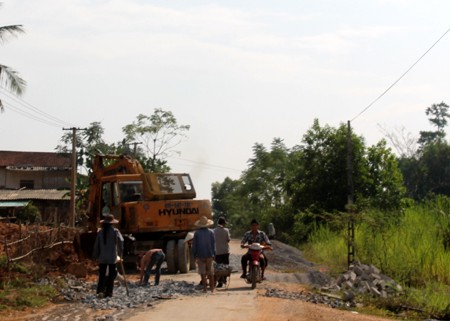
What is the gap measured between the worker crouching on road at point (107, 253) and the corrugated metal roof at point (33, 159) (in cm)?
5196

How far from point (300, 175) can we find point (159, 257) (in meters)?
28.1

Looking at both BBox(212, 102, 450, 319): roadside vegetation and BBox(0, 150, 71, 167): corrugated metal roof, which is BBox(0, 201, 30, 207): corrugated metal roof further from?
BBox(212, 102, 450, 319): roadside vegetation

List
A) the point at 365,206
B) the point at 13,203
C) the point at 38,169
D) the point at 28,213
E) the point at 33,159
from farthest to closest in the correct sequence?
the point at 33,159
the point at 38,169
the point at 13,203
the point at 28,213
the point at 365,206

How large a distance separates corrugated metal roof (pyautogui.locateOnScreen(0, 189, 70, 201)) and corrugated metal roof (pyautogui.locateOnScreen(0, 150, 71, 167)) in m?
8.29

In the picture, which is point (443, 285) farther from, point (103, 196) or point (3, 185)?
point (3, 185)

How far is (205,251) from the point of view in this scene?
18.5m

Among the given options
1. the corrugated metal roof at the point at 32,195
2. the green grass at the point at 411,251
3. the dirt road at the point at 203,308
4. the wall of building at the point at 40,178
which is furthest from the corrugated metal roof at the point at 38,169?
the dirt road at the point at 203,308

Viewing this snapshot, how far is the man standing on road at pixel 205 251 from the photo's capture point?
60.5 feet

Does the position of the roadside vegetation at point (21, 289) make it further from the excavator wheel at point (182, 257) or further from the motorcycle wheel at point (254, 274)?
the excavator wheel at point (182, 257)

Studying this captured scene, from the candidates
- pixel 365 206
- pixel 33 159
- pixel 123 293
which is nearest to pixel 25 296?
pixel 123 293

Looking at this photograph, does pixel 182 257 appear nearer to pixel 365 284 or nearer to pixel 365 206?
pixel 365 284

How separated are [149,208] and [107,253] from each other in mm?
7661

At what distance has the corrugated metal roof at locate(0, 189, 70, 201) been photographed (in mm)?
58062

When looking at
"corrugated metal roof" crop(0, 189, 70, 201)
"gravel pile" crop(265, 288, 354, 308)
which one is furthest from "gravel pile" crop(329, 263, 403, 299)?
"corrugated metal roof" crop(0, 189, 70, 201)
